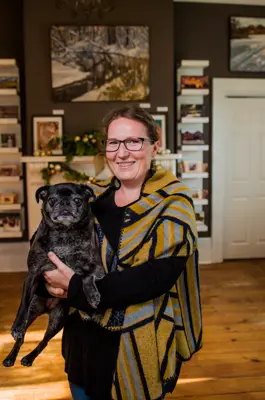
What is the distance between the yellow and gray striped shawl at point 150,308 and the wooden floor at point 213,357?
1397 mm

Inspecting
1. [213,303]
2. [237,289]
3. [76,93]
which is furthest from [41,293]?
[76,93]

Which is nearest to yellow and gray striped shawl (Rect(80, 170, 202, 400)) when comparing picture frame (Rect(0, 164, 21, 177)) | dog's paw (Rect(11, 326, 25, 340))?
dog's paw (Rect(11, 326, 25, 340))

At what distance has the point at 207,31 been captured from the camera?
17.2ft

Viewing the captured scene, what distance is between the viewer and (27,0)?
15.5 feet

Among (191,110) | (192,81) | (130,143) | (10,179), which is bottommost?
(10,179)

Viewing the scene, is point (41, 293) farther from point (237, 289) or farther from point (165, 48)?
point (165, 48)

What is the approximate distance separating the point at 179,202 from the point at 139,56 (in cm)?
391

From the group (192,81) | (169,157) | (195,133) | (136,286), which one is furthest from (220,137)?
(136,286)

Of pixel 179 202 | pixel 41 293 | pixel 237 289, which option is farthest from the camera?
pixel 237 289

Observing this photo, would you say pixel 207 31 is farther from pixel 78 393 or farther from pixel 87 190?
pixel 78 393

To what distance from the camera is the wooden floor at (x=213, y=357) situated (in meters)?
2.62

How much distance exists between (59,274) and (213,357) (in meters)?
2.05

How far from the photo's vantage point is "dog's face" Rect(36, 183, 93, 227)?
133 cm

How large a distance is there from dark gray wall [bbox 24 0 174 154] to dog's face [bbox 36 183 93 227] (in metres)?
3.64
